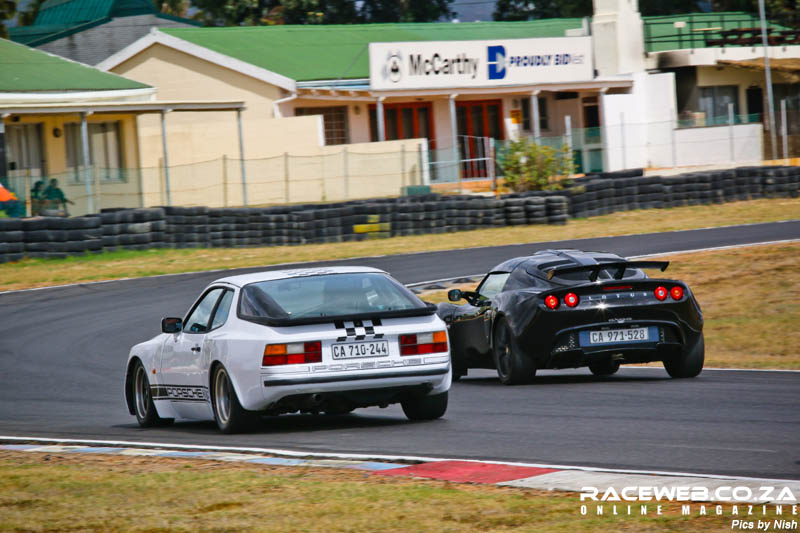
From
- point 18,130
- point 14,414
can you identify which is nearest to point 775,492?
point 14,414

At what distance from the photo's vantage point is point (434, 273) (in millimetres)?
23172

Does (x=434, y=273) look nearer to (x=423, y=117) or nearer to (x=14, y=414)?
(x=14, y=414)

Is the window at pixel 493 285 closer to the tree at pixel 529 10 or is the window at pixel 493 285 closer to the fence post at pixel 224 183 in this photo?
the fence post at pixel 224 183

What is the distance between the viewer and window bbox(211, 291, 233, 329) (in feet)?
30.7

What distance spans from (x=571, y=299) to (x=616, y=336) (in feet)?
1.77

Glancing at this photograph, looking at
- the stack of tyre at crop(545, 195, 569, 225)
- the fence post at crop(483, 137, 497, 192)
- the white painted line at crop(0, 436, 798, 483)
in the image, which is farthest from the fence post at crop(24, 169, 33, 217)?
the white painted line at crop(0, 436, 798, 483)

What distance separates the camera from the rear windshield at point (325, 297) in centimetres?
896

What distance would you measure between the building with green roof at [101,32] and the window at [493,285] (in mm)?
42634

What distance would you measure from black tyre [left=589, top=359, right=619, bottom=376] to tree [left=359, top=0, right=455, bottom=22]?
55360 millimetres

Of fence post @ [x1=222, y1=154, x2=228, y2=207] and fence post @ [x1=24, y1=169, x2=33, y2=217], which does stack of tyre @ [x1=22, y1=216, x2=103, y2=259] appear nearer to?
fence post @ [x1=24, y1=169, x2=33, y2=217]

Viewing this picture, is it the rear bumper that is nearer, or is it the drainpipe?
the rear bumper

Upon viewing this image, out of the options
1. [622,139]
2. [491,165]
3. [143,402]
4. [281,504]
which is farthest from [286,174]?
[281,504]

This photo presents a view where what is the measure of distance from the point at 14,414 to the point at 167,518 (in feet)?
20.3

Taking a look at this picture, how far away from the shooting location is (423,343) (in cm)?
899
